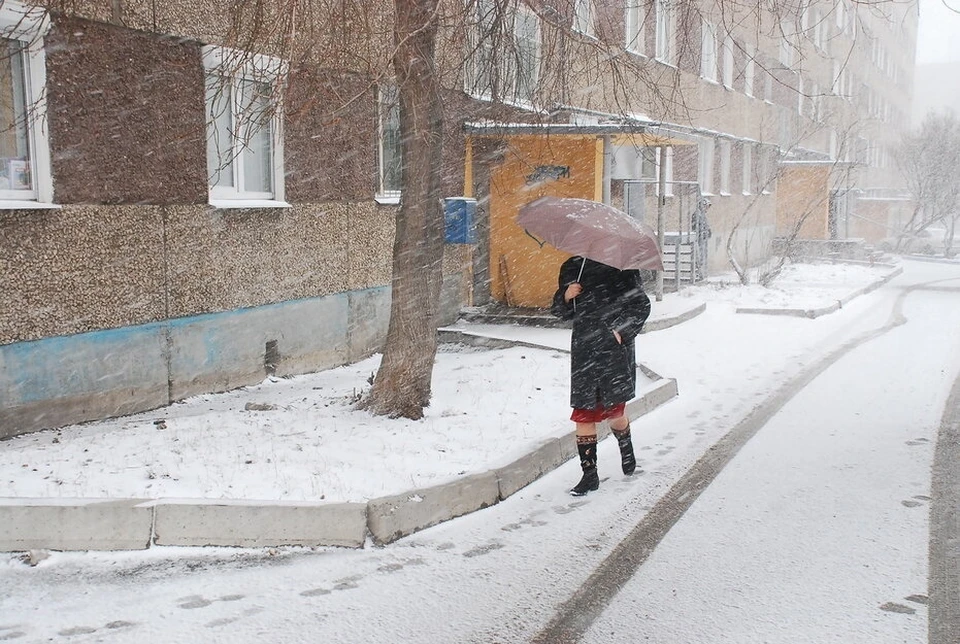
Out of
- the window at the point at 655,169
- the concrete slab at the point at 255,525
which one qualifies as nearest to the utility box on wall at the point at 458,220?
the window at the point at 655,169

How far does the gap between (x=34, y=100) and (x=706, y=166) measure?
20409 mm

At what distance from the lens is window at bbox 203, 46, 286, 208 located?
855cm

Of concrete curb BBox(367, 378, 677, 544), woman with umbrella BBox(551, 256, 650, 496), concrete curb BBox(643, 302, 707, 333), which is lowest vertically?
concrete curb BBox(367, 378, 677, 544)

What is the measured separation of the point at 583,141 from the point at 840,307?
603 cm

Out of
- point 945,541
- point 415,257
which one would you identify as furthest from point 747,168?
point 945,541

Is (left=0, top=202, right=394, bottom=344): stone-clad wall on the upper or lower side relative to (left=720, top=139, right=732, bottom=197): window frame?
lower

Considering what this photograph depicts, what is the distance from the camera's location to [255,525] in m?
4.93

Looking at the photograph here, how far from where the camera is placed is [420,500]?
17.2 feet

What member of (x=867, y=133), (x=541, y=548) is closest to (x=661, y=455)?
(x=541, y=548)

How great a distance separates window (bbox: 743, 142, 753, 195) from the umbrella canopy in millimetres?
23609

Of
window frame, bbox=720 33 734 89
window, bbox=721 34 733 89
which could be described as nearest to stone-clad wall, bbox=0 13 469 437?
window frame, bbox=720 33 734 89

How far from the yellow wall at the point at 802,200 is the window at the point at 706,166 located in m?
6.99

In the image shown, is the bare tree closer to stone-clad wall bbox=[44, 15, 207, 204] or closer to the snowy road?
the snowy road

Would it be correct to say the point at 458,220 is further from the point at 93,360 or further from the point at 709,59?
the point at 709,59
